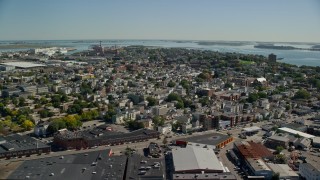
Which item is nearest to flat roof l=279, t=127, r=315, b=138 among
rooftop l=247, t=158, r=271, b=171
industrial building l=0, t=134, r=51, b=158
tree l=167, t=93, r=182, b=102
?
rooftop l=247, t=158, r=271, b=171

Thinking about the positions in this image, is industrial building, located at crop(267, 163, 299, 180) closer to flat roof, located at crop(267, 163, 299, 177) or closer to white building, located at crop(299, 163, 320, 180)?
flat roof, located at crop(267, 163, 299, 177)

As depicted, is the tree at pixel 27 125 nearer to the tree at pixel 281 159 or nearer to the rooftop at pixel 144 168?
the rooftop at pixel 144 168

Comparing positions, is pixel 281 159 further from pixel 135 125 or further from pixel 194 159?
pixel 135 125

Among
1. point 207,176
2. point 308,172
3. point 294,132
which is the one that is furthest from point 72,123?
point 308,172

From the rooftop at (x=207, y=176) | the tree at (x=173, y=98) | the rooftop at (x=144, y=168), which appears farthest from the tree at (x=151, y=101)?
the rooftop at (x=207, y=176)

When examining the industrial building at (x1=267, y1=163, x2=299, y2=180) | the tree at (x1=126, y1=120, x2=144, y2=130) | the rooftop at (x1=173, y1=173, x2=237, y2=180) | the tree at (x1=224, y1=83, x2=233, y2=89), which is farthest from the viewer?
the tree at (x1=224, y1=83, x2=233, y2=89)

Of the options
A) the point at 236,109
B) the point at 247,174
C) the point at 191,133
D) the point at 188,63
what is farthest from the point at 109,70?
the point at 247,174
